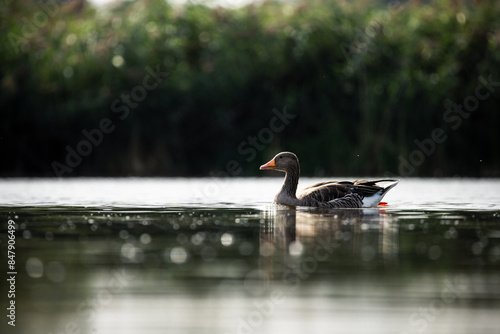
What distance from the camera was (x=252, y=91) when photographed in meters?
29.3

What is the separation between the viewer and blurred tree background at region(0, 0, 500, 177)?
89.3 feet

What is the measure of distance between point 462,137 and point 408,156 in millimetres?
1798

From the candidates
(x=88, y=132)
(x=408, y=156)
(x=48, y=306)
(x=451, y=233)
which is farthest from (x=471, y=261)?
(x=88, y=132)
